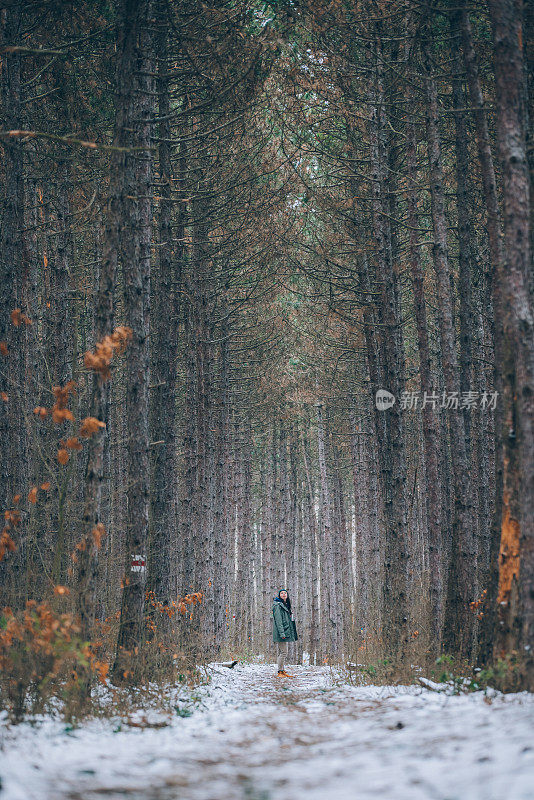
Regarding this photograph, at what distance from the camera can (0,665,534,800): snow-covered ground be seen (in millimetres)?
3189

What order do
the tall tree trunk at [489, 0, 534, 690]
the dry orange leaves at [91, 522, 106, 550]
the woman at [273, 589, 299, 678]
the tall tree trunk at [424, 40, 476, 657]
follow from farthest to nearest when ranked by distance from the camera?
the woman at [273, 589, 299, 678]
the tall tree trunk at [424, 40, 476, 657]
the dry orange leaves at [91, 522, 106, 550]
the tall tree trunk at [489, 0, 534, 690]

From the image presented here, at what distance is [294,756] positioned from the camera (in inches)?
171

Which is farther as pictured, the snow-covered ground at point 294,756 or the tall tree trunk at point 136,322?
the tall tree trunk at point 136,322

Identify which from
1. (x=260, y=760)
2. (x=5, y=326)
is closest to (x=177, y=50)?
(x=5, y=326)

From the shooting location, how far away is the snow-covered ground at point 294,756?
10.5ft

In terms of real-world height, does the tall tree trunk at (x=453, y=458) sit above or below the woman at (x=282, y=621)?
above

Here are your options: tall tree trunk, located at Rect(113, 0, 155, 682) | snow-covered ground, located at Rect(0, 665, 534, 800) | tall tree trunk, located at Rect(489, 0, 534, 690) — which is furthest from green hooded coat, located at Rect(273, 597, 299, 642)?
tall tree trunk, located at Rect(489, 0, 534, 690)

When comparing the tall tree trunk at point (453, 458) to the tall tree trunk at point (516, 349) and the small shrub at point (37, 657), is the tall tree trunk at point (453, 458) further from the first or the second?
the small shrub at point (37, 657)

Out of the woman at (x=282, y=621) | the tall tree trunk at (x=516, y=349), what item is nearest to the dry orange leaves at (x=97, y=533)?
the tall tree trunk at (x=516, y=349)

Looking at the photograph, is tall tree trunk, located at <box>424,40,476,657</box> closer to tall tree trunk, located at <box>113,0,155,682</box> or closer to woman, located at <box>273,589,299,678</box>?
tall tree trunk, located at <box>113,0,155,682</box>

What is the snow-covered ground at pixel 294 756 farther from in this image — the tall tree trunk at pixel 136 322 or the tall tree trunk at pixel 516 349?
the tall tree trunk at pixel 136 322

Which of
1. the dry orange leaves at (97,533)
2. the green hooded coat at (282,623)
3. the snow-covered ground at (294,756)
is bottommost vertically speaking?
the green hooded coat at (282,623)

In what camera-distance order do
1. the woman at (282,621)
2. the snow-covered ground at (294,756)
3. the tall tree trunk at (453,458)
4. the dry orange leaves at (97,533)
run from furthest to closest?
1. the woman at (282,621)
2. the tall tree trunk at (453,458)
3. the dry orange leaves at (97,533)
4. the snow-covered ground at (294,756)

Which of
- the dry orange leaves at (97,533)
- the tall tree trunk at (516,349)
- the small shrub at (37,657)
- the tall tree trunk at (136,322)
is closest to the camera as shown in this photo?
the small shrub at (37,657)
